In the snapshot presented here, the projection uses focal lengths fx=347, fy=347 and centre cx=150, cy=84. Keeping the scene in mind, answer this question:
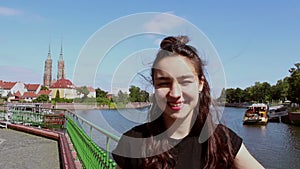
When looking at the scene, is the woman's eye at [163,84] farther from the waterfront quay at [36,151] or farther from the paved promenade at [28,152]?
the paved promenade at [28,152]

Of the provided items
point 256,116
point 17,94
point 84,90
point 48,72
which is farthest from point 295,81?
point 48,72

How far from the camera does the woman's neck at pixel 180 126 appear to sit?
4.57ft

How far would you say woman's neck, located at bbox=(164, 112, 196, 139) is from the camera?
139 cm

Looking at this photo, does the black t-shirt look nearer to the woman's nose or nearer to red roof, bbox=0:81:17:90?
the woman's nose

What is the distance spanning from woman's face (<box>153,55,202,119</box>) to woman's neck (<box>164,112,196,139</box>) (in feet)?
0.07

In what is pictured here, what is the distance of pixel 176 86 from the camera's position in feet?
4.39

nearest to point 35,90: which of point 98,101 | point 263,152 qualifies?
point 263,152

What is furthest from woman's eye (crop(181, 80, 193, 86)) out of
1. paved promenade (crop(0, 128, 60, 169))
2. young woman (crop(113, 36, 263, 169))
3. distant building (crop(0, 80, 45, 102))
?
distant building (crop(0, 80, 45, 102))

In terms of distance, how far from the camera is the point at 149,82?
1.46 meters

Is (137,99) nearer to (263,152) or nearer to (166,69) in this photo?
(166,69)

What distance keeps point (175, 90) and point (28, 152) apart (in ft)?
26.5

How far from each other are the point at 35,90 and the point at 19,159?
106 m

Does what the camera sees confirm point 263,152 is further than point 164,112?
Yes

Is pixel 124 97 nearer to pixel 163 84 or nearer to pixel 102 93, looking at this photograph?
pixel 102 93
